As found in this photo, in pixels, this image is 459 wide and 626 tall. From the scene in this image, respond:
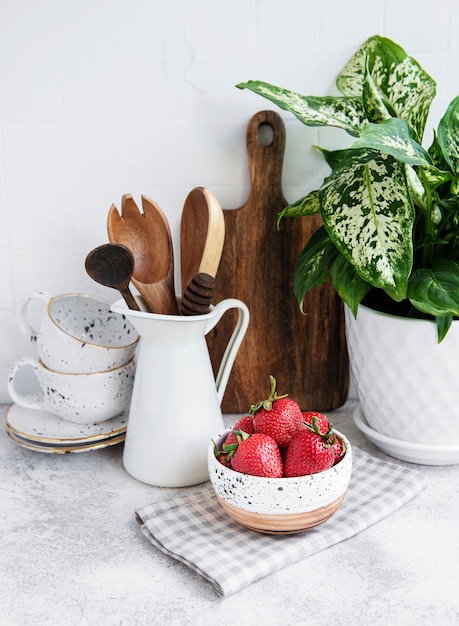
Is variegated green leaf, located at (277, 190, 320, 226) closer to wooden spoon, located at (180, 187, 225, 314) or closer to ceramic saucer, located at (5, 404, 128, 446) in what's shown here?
wooden spoon, located at (180, 187, 225, 314)

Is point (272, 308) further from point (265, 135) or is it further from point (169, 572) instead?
point (169, 572)

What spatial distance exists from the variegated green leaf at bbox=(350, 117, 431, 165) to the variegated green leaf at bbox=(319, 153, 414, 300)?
6 centimetres

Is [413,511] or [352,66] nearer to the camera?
[413,511]

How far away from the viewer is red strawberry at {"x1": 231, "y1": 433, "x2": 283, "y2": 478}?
2.49 ft

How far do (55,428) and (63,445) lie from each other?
0.05 meters

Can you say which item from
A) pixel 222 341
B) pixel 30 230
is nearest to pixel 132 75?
pixel 30 230

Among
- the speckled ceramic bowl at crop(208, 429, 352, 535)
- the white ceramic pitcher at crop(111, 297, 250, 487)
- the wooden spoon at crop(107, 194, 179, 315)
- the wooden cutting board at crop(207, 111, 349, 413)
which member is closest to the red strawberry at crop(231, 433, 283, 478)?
the speckled ceramic bowl at crop(208, 429, 352, 535)

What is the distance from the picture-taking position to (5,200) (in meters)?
1.09

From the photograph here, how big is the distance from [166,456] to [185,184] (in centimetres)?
44

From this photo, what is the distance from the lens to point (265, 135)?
1.07 meters

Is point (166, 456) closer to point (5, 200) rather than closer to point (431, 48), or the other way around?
point (5, 200)

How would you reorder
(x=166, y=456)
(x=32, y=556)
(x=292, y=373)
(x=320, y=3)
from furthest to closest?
(x=292, y=373)
(x=320, y=3)
(x=166, y=456)
(x=32, y=556)

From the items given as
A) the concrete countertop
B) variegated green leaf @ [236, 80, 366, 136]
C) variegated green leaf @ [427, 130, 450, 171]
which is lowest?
the concrete countertop

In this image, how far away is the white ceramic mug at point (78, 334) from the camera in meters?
0.97
